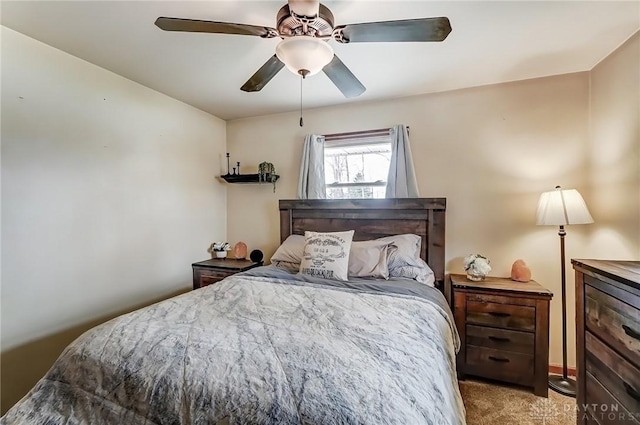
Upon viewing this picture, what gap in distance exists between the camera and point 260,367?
1.07 meters

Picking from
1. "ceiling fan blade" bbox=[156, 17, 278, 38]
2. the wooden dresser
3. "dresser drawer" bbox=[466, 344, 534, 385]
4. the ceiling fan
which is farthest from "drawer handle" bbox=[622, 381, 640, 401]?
"ceiling fan blade" bbox=[156, 17, 278, 38]

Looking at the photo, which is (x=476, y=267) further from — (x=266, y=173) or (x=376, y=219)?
(x=266, y=173)

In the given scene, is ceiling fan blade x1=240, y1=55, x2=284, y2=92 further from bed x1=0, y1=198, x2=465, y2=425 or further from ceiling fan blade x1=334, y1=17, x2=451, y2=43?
bed x1=0, y1=198, x2=465, y2=425

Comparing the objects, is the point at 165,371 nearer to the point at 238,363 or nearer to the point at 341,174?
the point at 238,363

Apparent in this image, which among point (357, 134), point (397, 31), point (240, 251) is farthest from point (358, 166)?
point (397, 31)

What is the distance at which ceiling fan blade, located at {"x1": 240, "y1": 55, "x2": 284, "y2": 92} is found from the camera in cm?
171

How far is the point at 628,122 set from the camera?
6.32ft

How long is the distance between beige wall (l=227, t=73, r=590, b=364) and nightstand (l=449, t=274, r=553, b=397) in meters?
0.39

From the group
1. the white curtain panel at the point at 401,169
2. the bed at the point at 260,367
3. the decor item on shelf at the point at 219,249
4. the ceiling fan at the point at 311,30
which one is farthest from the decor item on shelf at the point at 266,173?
the ceiling fan at the point at 311,30

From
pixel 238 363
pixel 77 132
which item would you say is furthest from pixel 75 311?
pixel 238 363

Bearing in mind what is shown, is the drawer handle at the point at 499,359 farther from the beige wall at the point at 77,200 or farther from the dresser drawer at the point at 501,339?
the beige wall at the point at 77,200

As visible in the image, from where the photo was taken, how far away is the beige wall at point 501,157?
8.02ft

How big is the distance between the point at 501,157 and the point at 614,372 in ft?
5.91

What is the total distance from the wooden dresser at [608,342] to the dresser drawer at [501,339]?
503 millimetres
